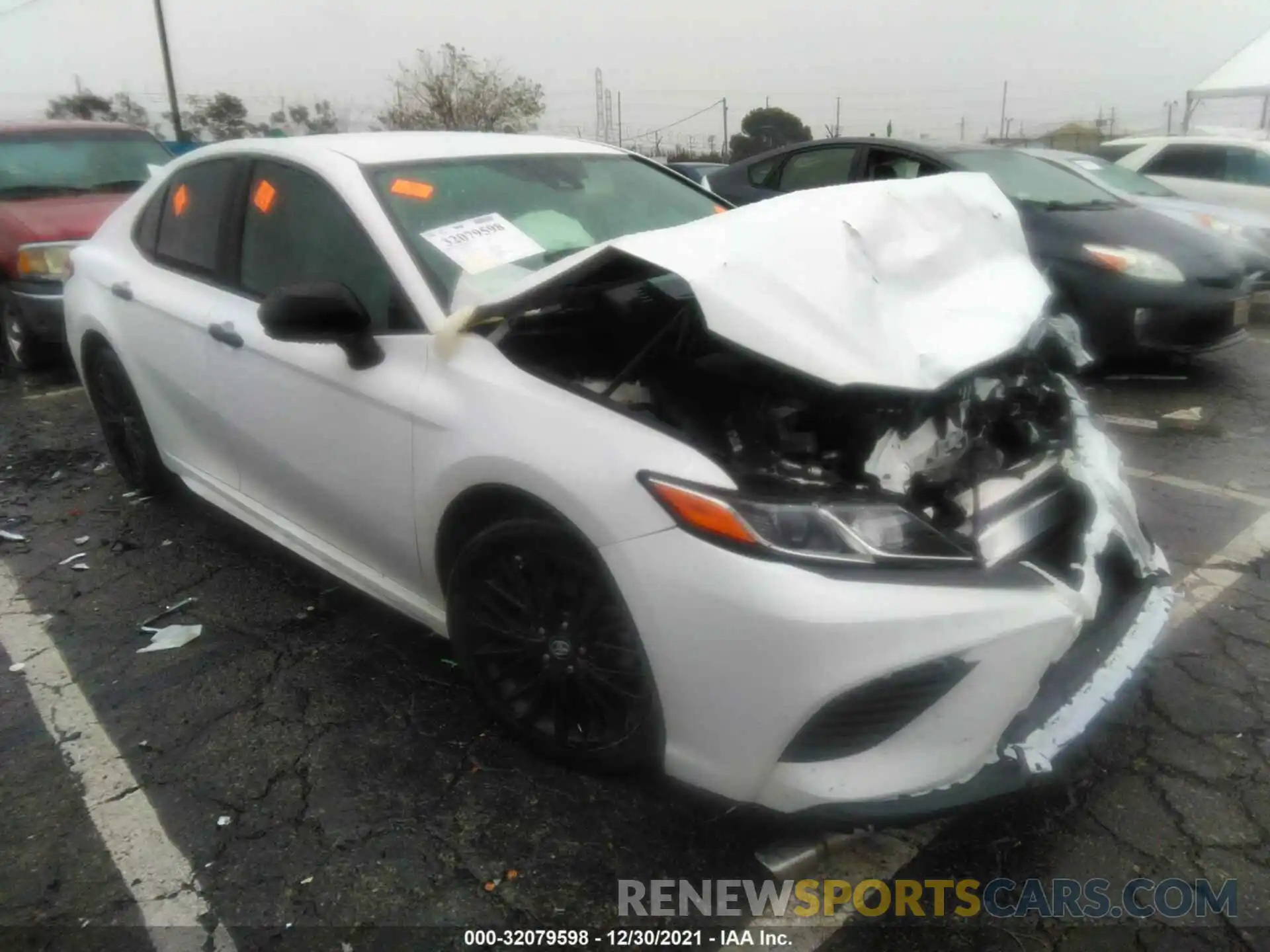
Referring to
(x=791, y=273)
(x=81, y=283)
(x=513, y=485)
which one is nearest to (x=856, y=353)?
(x=791, y=273)

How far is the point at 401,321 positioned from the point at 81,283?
2.25 metres

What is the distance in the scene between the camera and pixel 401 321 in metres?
2.44

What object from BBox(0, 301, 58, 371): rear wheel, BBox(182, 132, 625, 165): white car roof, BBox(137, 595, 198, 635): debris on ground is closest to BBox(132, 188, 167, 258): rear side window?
BBox(182, 132, 625, 165): white car roof

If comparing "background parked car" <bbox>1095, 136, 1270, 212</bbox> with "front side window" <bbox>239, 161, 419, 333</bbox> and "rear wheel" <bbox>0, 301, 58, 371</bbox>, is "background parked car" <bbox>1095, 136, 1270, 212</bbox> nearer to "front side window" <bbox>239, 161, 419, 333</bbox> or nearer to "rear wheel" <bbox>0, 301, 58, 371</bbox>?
"front side window" <bbox>239, 161, 419, 333</bbox>

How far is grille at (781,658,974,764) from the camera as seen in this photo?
1.72 metres

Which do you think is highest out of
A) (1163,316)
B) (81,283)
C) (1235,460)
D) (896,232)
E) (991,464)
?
(896,232)

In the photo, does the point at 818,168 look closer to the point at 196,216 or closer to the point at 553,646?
the point at 196,216

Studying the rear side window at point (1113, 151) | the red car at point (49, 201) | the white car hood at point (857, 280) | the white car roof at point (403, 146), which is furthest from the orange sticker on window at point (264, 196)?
the rear side window at point (1113, 151)

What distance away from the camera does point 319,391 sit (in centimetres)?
260

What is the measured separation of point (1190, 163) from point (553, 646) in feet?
31.8

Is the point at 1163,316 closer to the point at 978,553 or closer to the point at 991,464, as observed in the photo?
the point at 991,464

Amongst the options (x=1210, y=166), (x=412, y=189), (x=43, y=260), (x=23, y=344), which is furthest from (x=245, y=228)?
(x=1210, y=166)

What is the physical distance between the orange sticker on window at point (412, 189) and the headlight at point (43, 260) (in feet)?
14.7

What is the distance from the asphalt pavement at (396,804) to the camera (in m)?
1.94
